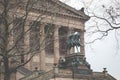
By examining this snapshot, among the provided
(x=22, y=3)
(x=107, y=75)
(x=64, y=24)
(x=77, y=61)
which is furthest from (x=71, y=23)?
(x=22, y=3)

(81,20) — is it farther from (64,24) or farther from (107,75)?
(107,75)

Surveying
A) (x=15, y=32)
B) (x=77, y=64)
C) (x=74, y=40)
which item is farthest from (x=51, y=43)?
(x=74, y=40)

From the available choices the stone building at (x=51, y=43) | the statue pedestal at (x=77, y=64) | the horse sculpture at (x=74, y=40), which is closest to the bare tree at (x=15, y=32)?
the stone building at (x=51, y=43)

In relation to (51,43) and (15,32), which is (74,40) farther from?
(15,32)

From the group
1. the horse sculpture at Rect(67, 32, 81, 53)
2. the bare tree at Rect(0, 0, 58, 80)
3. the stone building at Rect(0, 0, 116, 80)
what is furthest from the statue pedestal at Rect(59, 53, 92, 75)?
the bare tree at Rect(0, 0, 58, 80)

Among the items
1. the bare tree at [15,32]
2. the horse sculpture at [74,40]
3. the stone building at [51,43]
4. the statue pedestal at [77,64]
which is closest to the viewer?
the bare tree at [15,32]

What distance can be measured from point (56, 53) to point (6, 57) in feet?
144

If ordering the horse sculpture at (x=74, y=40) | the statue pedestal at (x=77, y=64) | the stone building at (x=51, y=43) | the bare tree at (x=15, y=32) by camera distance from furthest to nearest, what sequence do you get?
the horse sculpture at (x=74, y=40) < the statue pedestal at (x=77, y=64) < the stone building at (x=51, y=43) < the bare tree at (x=15, y=32)

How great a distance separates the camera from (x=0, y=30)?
29.3m

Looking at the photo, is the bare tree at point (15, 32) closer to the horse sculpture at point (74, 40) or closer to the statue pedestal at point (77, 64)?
the statue pedestal at point (77, 64)

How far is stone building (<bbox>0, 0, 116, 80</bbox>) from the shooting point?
103ft

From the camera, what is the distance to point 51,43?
3253 cm

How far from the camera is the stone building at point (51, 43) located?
31.4m

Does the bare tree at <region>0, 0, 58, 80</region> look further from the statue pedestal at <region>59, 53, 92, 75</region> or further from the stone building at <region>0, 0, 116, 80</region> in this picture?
the statue pedestal at <region>59, 53, 92, 75</region>
